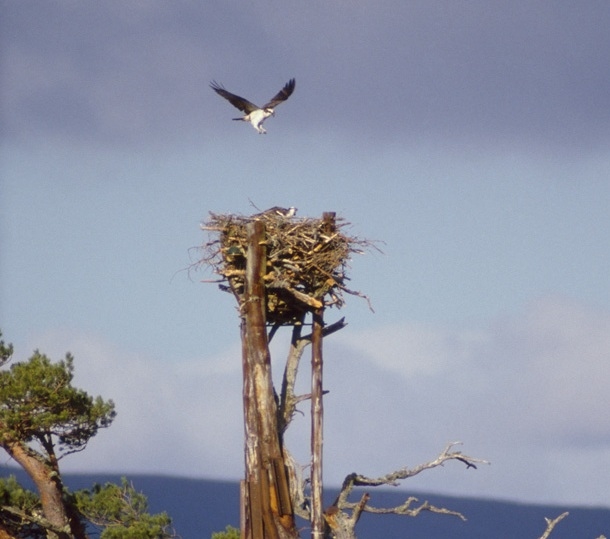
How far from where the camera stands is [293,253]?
17.4 meters

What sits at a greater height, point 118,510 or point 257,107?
point 257,107

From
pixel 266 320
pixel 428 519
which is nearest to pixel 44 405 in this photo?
pixel 266 320

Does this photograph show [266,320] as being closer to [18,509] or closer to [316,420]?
[316,420]

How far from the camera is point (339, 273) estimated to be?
17484mm

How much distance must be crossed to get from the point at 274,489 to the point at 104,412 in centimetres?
949

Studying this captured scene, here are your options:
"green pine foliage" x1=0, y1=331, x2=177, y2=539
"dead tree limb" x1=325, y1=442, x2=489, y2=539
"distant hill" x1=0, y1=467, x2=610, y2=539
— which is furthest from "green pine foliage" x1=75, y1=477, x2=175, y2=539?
"distant hill" x1=0, y1=467, x2=610, y2=539

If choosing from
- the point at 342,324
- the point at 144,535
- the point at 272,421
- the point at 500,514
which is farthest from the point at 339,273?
the point at 500,514

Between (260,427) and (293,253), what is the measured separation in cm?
232

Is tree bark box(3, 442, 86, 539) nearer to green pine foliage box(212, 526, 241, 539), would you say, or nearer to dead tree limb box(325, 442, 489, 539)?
green pine foliage box(212, 526, 241, 539)

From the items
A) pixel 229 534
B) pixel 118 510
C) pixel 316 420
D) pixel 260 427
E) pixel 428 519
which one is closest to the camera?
pixel 260 427

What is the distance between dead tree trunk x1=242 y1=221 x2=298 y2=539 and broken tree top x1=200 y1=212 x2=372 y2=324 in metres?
0.19

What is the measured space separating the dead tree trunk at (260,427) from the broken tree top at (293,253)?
0.61 ft

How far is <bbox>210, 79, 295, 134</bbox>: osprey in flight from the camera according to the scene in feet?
62.8

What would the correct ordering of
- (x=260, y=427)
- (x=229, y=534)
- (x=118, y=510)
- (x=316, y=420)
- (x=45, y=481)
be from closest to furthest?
(x=260, y=427) < (x=316, y=420) < (x=229, y=534) < (x=45, y=481) < (x=118, y=510)
